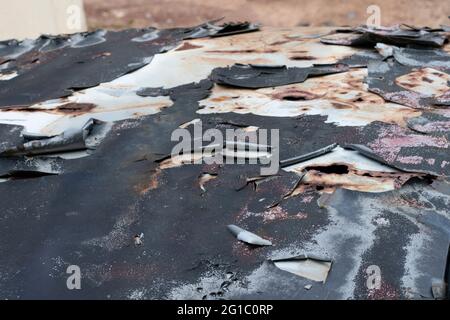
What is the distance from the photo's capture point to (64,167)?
2.21 m

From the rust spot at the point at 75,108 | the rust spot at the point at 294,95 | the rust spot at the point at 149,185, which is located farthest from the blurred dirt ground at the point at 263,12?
the rust spot at the point at 149,185

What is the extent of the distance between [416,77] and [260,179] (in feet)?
4.53

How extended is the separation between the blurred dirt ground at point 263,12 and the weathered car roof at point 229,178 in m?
6.88

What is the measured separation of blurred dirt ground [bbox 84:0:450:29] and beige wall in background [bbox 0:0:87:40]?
11.3 feet

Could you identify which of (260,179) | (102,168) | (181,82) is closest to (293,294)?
(260,179)

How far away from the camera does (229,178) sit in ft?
6.69

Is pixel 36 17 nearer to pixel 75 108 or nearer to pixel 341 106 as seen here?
pixel 75 108

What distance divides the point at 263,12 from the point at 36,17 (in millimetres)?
5039

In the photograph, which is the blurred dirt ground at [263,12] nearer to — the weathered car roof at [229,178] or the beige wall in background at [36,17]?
the beige wall in background at [36,17]

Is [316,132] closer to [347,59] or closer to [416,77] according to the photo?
[416,77]

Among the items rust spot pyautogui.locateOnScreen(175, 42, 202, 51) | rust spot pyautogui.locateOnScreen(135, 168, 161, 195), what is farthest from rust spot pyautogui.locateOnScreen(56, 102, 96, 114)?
rust spot pyautogui.locateOnScreen(175, 42, 202, 51)

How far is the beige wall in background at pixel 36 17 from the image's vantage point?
599 cm

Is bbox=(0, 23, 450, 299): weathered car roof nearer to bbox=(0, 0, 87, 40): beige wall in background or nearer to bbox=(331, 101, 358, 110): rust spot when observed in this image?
bbox=(331, 101, 358, 110): rust spot

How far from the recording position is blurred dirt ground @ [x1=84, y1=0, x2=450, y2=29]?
1005 centimetres
